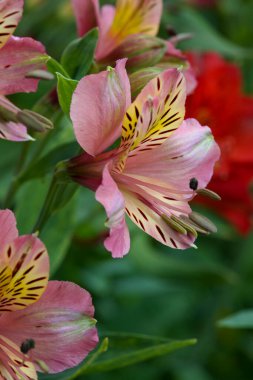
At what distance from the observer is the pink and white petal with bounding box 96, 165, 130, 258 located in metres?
0.71

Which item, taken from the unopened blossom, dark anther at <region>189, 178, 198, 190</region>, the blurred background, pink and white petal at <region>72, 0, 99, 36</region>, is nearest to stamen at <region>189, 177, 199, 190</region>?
dark anther at <region>189, 178, 198, 190</region>

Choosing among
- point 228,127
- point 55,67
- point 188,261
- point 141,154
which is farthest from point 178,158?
point 188,261

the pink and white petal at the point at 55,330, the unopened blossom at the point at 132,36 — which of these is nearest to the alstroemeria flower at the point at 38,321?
the pink and white petal at the point at 55,330

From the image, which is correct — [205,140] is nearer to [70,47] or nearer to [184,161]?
[184,161]

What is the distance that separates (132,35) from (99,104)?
8.0 inches

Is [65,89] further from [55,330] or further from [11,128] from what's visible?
[55,330]

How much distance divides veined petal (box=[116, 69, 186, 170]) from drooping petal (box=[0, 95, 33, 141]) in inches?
3.4

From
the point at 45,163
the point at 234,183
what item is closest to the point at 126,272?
the point at 234,183

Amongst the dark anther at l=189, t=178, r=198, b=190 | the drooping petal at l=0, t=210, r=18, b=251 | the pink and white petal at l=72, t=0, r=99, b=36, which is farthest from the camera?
the pink and white petal at l=72, t=0, r=99, b=36

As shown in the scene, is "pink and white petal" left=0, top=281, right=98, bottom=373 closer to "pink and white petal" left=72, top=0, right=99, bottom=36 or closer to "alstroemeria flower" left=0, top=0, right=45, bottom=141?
"alstroemeria flower" left=0, top=0, right=45, bottom=141

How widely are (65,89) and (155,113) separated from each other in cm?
8

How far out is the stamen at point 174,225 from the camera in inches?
30.6

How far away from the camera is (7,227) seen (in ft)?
2.32

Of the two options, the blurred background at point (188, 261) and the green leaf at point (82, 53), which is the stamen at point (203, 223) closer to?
the green leaf at point (82, 53)
